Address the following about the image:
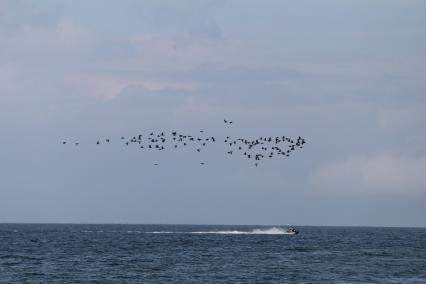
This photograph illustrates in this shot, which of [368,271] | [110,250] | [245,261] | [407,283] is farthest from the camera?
[110,250]

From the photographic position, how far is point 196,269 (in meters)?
92.6

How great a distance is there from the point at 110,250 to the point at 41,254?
13268 mm

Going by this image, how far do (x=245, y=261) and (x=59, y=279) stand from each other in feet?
101

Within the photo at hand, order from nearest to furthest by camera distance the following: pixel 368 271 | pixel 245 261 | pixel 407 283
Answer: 1. pixel 407 283
2. pixel 368 271
3. pixel 245 261

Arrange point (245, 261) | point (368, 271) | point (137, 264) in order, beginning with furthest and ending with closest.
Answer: point (245, 261) < point (137, 264) < point (368, 271)

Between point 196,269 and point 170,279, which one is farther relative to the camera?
point 196,269

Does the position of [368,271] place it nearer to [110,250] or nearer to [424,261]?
[424,261]

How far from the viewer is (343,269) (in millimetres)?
94062

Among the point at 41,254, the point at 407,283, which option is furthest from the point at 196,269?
the point at 41,254

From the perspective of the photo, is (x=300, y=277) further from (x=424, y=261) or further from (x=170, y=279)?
(x=424, y=261)

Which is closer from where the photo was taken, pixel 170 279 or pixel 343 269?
pixel 170 279

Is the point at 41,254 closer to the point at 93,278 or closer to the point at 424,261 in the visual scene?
the point at 93,278

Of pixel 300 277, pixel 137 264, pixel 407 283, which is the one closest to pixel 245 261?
pixel 137 264

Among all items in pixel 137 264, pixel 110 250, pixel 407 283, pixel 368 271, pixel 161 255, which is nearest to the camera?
pixel 407 283
